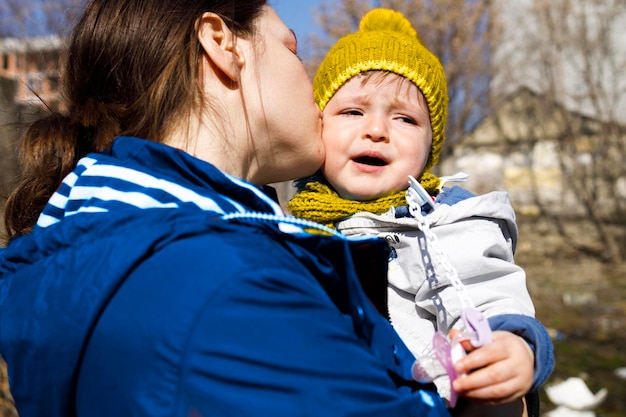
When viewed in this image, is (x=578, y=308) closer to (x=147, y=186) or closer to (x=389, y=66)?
(x=389, y=66)

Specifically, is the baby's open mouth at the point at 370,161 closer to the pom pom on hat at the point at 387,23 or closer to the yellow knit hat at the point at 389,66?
the yellow knit hat at the point at 389,66

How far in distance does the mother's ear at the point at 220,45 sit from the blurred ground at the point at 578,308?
8.54 feet

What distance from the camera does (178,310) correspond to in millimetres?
1126

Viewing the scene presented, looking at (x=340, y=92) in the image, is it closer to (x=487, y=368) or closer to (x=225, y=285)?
(x=487, y=368)

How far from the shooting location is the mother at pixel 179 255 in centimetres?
112

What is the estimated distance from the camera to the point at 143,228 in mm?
1216

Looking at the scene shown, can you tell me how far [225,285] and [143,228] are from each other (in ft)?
0.64

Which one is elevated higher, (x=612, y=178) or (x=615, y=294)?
(x=612, y=178)

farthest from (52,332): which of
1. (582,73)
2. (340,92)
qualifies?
(582,73)

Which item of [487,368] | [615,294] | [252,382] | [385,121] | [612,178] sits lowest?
[615,294]

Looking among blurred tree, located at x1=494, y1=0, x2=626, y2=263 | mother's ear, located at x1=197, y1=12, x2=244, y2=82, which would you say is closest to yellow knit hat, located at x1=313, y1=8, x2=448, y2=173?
mother's ear, located at x1=197, y1=12, x2=244, y2=82

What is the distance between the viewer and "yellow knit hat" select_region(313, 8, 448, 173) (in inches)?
91.8

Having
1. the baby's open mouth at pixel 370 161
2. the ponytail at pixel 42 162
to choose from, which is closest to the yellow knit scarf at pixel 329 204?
the baby's open mouth at pixel 370 161

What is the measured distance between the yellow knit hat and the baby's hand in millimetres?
940
